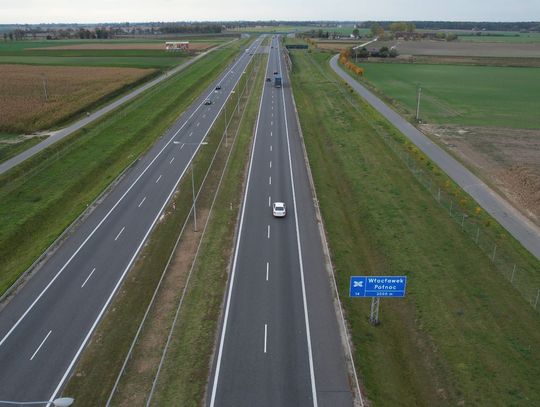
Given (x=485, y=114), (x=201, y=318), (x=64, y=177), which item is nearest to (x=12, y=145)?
(x=64, y=177)

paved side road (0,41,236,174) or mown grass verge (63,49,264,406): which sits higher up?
paved side road (0,41,236,174)

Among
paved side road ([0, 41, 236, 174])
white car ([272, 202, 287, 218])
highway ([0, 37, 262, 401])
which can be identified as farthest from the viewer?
paved side road ([0, 41, 236, 174])

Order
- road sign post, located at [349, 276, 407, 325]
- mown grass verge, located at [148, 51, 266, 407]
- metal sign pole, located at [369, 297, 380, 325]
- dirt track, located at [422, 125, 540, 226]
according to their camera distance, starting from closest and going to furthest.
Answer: mown grass verge, located at [148, 51, 266, 407] < road sign post, located at [349, 276, 407, 325] < metal sign pole, located at [369, 297, 380, 325] < dirt track, located at [422, 125, 540, 226]

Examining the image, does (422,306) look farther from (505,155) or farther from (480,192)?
(505,155)

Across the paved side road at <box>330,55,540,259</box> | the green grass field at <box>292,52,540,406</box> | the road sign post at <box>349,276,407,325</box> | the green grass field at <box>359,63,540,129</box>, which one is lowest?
the green grass field at <box>292,52,540,406</box>

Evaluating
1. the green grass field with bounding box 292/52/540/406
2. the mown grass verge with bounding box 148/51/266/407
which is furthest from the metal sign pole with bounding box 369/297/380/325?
the mown grass verge with bounding box 148/51/266/407

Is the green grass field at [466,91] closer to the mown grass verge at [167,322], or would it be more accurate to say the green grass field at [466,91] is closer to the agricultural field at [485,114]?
the agricultural field at [485,114]

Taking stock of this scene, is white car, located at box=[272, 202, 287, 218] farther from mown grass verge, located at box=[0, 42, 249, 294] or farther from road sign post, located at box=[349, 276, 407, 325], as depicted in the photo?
mown grass verge, located at box=[0, 42, 249, 294]
